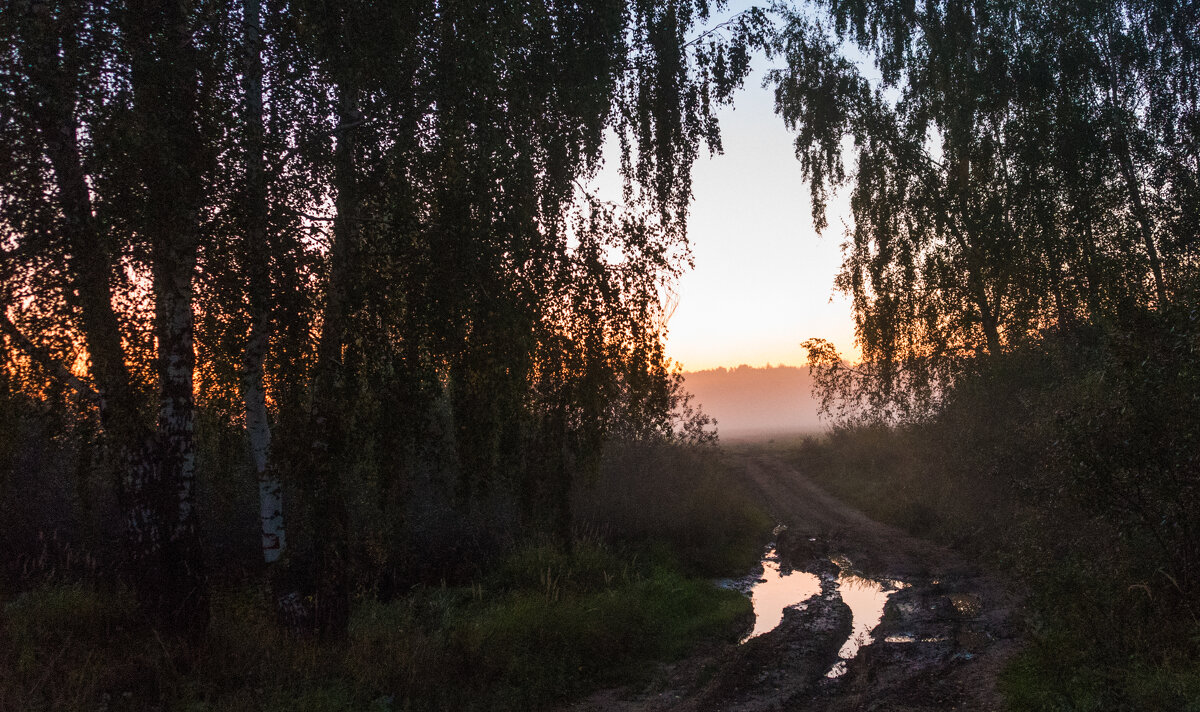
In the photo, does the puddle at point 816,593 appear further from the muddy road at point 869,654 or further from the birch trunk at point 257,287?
the birch trunk at point 257,287

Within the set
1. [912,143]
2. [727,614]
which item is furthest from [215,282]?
[912,143]

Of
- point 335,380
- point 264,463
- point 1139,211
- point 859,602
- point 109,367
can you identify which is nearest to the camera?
point 109,367

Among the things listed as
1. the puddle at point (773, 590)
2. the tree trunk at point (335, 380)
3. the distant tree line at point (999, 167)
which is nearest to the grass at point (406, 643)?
the puddle at point (773, 590)

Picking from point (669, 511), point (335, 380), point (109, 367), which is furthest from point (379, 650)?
point (669, 511)

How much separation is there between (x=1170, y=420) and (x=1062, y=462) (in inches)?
51.4

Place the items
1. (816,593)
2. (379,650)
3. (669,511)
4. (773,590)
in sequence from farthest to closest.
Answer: (669,511) → (773,590) → (816,593) → (379,650)

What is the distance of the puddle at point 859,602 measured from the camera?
10.1 m

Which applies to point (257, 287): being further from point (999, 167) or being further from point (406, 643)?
point (999, 167)

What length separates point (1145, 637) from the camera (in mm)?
7500

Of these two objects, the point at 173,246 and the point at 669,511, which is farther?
the point at 669,511

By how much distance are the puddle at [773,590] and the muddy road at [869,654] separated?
280mm

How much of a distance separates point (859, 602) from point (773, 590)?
2.12 metres

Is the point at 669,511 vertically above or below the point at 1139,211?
below

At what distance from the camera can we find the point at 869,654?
9.80m
